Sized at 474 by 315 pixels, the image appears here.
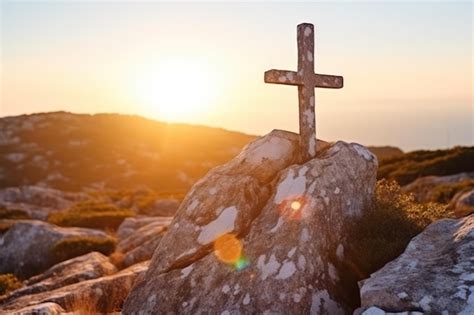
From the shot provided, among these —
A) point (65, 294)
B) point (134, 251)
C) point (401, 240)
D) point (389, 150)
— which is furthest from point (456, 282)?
point (389, 150)

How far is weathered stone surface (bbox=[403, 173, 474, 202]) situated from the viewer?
3359cm

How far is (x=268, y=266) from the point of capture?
34.9ft

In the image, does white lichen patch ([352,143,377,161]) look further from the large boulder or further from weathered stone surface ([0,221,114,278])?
weathered stone surface ([0,221,114,278])

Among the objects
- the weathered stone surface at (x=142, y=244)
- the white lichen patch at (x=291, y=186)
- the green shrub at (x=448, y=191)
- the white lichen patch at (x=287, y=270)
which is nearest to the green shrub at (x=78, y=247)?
the weathered stone surface at (x=142, y=244)

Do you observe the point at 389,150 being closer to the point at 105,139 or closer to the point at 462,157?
the point at 105,139

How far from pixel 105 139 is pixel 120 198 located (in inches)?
2558

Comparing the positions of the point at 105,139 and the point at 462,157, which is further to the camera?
the point at 105,139

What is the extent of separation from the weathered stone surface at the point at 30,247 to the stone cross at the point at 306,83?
1473 centimetres

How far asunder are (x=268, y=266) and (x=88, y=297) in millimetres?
6499

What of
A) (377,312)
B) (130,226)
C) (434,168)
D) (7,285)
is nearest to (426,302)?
(377,312)

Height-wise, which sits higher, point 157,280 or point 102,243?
Result: point 157,280

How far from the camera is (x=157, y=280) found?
12.0 m

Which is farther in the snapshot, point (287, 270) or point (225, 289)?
point (225, 289)

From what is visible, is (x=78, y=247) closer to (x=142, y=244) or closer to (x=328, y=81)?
(x=142, y=244)
